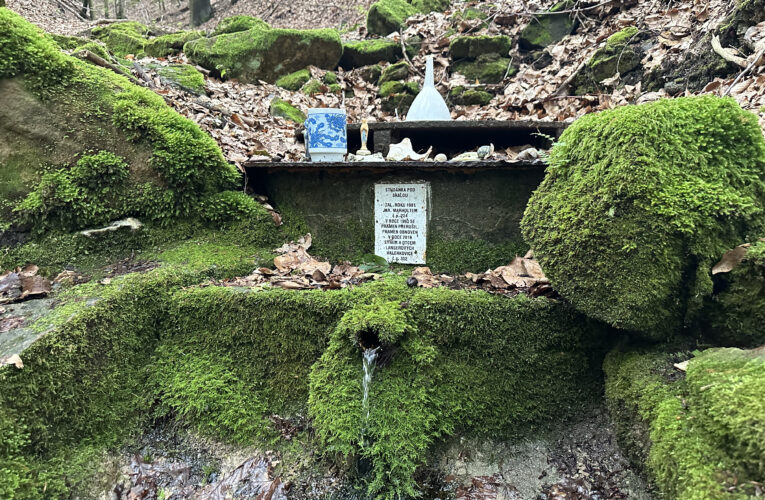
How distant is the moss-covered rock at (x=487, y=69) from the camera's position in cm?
774

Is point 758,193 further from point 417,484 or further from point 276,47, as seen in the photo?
point 276,47

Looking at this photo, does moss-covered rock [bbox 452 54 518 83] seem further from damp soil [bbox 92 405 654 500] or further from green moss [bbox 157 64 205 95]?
damp soil [bbox 92 405 654 500]

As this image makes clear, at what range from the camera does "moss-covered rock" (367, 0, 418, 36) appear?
9.82 meters

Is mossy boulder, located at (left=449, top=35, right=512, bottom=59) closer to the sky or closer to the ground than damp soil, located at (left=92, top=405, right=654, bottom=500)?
closer to the sky

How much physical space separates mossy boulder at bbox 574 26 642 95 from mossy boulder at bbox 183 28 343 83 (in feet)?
15.3

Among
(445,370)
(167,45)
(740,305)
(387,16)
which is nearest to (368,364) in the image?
(445,370)

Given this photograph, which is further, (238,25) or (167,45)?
(238,25)

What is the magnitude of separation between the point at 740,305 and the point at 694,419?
726 mm

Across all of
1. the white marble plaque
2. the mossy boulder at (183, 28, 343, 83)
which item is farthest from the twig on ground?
the mossy boulder at (183, 28, 343, 83)

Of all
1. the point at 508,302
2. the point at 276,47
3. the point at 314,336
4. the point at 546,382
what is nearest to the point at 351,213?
the point at 314,336

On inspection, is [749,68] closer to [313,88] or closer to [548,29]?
[548,29]

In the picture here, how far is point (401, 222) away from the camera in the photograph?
→ 410 centimetres

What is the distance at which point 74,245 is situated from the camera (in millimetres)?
3703

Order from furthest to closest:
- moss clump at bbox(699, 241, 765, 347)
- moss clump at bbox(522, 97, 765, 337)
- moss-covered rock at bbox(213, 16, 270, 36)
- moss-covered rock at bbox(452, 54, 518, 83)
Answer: moss-covered rock at bbox(213, 16, 270, 36) < moss-covered rock at bbox(452, 54, 518, 83) < moss clump at bbox(522, 97, 765, 337) < moss clump at bbox(699, 241, 765, 347)
